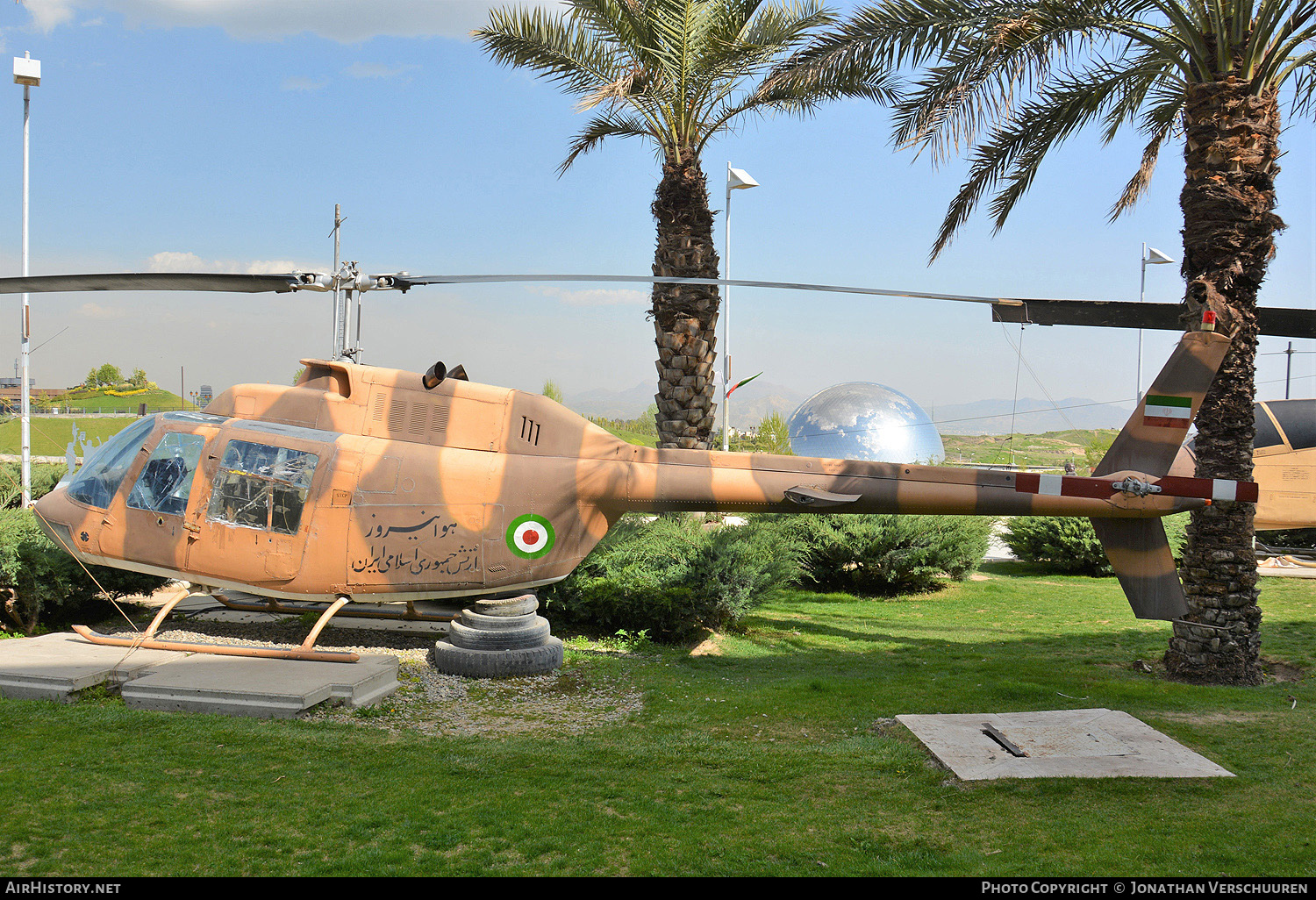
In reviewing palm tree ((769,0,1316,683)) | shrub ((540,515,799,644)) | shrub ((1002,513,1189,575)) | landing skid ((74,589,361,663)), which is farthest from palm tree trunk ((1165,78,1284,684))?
landing skid ((74,589,361,663))

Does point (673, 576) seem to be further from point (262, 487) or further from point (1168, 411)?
point (1168, 411)

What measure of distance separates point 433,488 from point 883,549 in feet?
31.0

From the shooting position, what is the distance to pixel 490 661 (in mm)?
8453

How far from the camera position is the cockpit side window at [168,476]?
809cm

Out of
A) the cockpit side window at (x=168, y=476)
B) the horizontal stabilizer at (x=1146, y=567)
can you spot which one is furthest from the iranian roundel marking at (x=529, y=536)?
the horizontal stabilizer at (x=1146, y=567)

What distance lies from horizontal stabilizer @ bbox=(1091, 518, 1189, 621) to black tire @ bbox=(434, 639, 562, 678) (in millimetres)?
5819

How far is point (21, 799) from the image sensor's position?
4.95 metres

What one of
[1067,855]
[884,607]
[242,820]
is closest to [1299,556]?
[884,607]

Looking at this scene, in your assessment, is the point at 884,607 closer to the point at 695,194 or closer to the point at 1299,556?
the point at 695,194

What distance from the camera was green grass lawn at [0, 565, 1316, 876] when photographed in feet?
14.7

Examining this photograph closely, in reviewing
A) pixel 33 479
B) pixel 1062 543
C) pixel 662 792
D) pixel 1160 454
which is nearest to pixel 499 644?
pixel 662 792

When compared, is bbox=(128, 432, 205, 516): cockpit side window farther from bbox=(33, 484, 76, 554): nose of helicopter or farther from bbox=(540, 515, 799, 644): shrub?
bbox=(540, 515, 799, 644): shrub

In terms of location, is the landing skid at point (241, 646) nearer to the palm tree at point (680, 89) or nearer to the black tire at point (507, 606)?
the black tire at point (507, 606)
